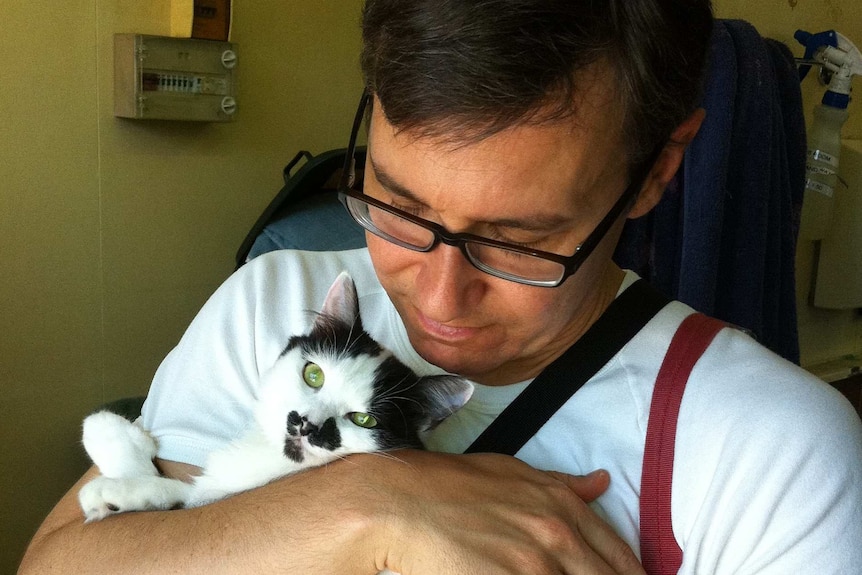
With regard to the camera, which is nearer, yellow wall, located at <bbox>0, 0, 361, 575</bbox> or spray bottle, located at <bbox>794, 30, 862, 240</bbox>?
yellow wall, located at <bbox>0, 0, 361, 575</bbox>

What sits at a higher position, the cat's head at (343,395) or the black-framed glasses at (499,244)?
the black-framed glasses at (499,244)

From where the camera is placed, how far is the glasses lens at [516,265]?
2.89ft

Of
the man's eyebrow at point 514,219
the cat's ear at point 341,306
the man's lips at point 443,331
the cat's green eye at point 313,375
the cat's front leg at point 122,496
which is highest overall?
the man's eyebrow at point 514,219

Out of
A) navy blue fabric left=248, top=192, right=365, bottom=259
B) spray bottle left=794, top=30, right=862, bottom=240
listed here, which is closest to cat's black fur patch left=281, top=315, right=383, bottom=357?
navy blue fabric left=248, top=192, right=365, bottom=259

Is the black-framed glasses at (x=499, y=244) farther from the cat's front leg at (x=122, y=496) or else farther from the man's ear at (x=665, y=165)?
the cat's front leg at (x=122, y=496)

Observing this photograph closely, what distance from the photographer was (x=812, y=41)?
240cm

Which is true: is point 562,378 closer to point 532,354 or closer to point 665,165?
point 532,354

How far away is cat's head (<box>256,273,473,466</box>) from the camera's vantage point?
1.00 meters

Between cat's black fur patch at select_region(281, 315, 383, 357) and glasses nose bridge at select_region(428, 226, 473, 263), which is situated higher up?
glasses nose bridge at select_region(428, 226, 473, 263)

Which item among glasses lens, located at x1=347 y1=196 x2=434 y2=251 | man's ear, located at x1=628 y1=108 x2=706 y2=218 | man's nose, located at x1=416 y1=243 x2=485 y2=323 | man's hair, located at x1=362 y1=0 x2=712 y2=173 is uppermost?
man's hair, located at x1=362 y1=0 x2=712 y2=173

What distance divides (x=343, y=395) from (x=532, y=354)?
0.81ft

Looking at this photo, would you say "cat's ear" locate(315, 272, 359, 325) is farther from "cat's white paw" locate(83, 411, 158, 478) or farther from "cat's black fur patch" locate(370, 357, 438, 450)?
"cat's white paw" locate(83, 411, 158, 478)

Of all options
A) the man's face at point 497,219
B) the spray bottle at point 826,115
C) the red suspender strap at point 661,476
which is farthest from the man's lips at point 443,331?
the spray bottle at point 826,115

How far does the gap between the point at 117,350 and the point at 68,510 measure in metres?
0.76
